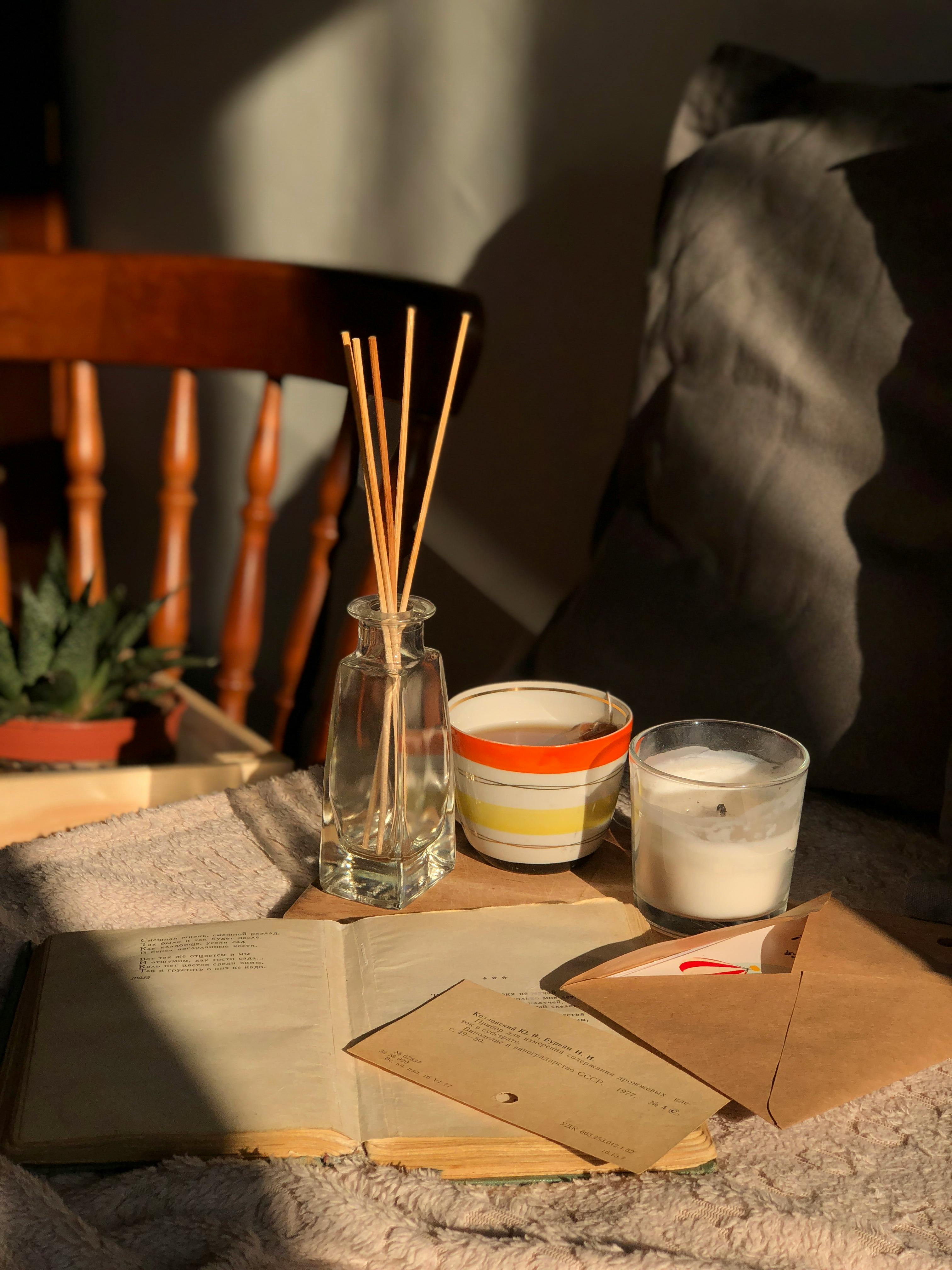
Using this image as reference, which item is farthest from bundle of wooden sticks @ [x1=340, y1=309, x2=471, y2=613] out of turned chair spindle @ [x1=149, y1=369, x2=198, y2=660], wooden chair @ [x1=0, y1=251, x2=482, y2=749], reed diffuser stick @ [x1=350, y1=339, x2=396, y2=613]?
turned chair spindle @ [x1=149, y1=369, x2=198, y2=660]

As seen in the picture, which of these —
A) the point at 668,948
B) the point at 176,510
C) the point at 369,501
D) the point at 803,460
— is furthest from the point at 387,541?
the point at 176,510

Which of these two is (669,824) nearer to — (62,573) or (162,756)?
(162,756)

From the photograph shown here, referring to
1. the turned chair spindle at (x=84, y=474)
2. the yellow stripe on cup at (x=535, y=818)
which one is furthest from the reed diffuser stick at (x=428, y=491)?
the turned chair spindle at (x=84, y=474)

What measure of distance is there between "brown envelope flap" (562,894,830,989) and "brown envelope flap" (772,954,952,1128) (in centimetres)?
3

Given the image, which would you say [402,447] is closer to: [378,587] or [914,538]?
[378,587]

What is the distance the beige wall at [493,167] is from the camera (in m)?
1.20

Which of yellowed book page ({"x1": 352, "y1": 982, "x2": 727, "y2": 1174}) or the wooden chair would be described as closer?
yellowed book page ({"x1": 352, "y1": 982, "x2": 727, "y2": 1174})

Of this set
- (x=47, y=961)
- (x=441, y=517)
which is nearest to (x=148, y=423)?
(x=441, y=517)

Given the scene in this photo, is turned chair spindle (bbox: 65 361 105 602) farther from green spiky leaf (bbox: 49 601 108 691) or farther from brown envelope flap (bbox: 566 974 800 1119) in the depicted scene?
brown envelope flap (bbox: 566 974 800 1119)

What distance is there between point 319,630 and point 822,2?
0.81 m

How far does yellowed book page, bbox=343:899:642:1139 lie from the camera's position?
0.47m

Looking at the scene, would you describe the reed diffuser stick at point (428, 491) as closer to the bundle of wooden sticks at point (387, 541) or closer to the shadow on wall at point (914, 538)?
the bundle of wooden sticks at point (387, 541)

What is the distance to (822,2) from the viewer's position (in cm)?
113

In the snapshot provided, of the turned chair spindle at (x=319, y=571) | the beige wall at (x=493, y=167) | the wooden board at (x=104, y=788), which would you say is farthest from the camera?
the beige wall at (x=493, y=167)
